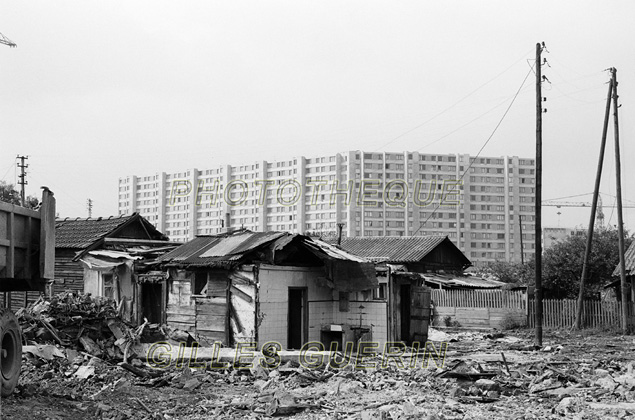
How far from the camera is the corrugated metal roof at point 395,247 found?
41.3 meters

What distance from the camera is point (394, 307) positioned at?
932 inches

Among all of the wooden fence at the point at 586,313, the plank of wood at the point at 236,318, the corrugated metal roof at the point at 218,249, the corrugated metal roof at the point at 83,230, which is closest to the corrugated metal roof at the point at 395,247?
the wooden fence at the point at 586,313

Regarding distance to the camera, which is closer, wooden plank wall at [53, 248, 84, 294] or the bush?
wooden plank wall at [53, 248, 84, 294]

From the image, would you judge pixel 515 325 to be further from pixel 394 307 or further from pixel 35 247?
pixel 35 247

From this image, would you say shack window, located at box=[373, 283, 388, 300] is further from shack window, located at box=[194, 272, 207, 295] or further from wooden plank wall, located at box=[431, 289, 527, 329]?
wooden plank wall, located at box=[431, 289, 527, 329]

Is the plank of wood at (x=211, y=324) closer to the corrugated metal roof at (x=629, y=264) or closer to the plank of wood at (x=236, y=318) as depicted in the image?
the plank of wood at (x=236, y=318)

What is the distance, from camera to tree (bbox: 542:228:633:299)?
38.0 m

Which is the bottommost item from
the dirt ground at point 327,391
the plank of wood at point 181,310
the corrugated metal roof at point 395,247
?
the dirt ground at point 327,391

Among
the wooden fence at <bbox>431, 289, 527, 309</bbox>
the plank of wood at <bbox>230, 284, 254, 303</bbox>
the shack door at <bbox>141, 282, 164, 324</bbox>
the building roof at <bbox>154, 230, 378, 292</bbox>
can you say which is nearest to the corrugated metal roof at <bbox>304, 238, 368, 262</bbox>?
the building roof at <bbox>154, 230, 378, 292</bbox>

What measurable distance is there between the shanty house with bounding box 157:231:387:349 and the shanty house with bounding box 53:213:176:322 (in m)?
1.68

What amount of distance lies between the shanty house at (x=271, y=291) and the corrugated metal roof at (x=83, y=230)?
10.4 m

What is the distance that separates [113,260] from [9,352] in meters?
13.9

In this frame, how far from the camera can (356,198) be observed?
10281 cm

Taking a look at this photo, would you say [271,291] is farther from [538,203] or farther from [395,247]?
[395,247]
